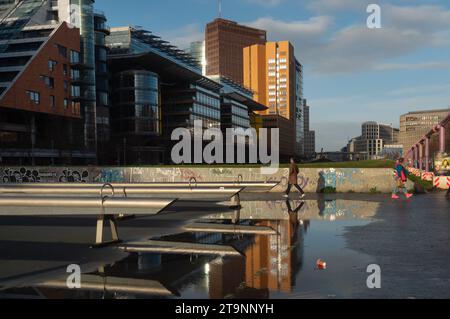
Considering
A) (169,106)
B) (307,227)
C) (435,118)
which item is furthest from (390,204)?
(435,118)

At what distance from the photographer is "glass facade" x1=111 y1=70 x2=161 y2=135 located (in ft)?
290

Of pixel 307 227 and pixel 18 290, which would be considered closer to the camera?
pixel 18 290

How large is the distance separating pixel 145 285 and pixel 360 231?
5.86 meters

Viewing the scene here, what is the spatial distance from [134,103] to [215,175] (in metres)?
66.1

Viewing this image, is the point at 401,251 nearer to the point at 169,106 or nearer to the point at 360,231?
the point at 360,231

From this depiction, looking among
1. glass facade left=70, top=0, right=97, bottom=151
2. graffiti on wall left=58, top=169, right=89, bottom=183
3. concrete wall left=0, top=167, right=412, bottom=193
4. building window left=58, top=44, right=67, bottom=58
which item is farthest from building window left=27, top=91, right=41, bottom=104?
graffiti on wall left=58, top=169, right=89, bottom=183

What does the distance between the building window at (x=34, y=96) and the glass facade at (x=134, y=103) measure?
72.0 feet

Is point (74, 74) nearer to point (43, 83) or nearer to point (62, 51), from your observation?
point (62, 51)

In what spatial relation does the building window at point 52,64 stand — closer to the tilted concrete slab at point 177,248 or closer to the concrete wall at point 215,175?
the concrete wall at point 215,175

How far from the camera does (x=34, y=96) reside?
223 ft

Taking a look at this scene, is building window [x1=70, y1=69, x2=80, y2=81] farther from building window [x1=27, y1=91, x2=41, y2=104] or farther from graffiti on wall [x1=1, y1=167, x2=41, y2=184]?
graffiti on wall [x1=1, y1=167, x2=41, y2=184]

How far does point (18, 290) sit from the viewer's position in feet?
18.5

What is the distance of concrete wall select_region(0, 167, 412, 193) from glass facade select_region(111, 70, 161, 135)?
60.4m

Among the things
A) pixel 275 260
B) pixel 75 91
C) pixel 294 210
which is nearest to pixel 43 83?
pixel 75 91
